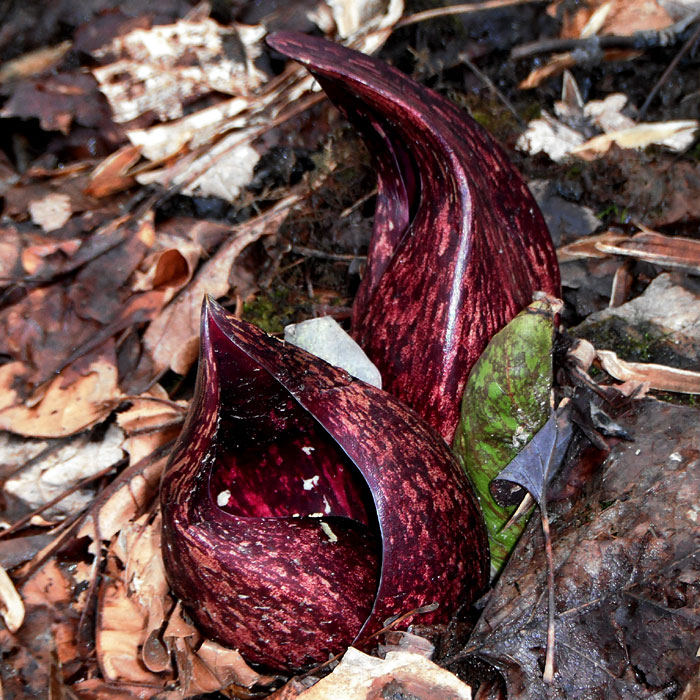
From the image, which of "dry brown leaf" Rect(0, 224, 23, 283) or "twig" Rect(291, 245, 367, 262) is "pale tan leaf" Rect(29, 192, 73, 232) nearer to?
"dry brown leaf" Rect(0, 224, 23, 283)

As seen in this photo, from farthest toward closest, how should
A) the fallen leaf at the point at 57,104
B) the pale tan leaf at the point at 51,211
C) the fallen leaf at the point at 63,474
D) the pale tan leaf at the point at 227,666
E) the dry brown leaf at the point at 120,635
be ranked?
1. the fallen leaf at the point at 57,104
2. the pale tan leaf at the point at 51,211
3. the fallen leaf at the point at 63,474
4. the dry brown leaf at the point at 120,635
5. the pale tan leaf at the point at 227,666

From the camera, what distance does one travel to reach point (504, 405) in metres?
1.65

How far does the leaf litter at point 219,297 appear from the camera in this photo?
1542 millimetres

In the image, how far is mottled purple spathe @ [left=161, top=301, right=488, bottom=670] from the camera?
1454 mm

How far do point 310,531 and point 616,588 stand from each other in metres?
0.66

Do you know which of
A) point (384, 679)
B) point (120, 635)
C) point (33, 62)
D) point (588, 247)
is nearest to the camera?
point (384, 679)

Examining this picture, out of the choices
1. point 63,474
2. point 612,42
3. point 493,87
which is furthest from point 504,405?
point 612,42

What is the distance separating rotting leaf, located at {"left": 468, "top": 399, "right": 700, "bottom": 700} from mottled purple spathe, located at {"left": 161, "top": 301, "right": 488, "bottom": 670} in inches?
→ 6.0

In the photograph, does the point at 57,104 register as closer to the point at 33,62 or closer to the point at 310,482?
the point at 33,62

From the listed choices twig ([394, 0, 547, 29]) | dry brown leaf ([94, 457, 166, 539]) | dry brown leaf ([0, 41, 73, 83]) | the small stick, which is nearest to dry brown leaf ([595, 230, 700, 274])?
the small stick

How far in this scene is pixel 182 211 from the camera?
2879 mm

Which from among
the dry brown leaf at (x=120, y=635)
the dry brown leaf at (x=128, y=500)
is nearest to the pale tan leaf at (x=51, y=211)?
the dry brown leaf at (x=128, y=500)

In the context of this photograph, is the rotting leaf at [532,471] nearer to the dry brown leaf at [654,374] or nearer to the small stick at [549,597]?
the small stick at [549,597]

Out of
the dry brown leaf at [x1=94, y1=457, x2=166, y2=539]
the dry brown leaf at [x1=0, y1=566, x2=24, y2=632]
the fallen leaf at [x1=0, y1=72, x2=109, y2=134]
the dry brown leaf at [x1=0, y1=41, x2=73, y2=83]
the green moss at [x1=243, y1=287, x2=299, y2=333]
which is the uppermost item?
the dry brown leaf at [x1=0, y1=41, x2=73, y2=83]
